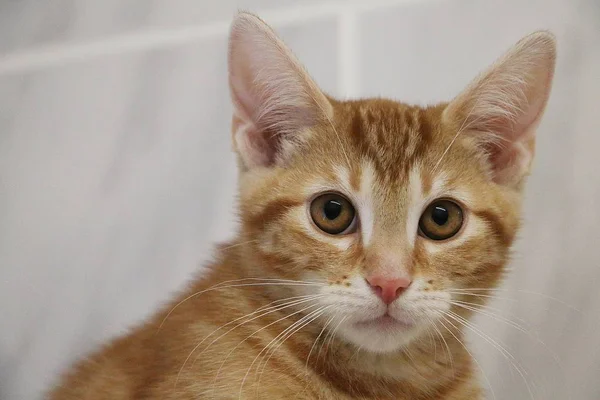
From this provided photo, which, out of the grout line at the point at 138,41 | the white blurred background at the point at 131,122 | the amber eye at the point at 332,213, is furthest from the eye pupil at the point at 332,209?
the grout line at the point at 138,41

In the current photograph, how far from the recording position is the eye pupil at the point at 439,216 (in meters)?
0.96

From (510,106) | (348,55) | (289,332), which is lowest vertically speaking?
(289,332)

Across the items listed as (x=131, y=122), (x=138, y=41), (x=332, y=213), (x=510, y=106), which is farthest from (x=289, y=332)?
(x=138, y=41)

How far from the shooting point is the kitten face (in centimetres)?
87

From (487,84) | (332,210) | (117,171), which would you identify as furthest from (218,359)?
(117,171)

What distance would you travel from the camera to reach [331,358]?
3.17 ft

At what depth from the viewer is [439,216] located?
3.17 ft

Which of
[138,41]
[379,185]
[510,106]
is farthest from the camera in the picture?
[138,41]

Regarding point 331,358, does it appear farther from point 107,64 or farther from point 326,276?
point 107,64

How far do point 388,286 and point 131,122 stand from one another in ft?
3.16

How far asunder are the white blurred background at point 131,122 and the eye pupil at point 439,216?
0.64 metres

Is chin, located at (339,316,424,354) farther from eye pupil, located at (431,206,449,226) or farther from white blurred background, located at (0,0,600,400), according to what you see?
white blurred background, located at (0,0,600,400)

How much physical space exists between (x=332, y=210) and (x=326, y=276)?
12 centimetres

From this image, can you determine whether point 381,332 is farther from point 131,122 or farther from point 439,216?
point 131,122
